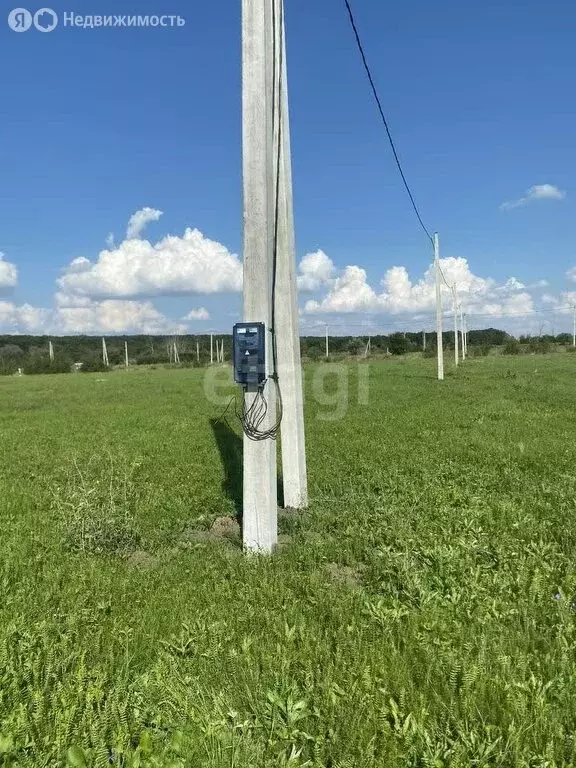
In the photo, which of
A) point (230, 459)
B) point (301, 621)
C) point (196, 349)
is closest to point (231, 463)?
point (230, 459)

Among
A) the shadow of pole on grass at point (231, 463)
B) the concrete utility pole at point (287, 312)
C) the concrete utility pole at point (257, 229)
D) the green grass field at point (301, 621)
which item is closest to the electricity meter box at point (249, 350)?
the concrete utility pole at point (257, 229)

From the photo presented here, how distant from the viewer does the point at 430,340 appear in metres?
61.8

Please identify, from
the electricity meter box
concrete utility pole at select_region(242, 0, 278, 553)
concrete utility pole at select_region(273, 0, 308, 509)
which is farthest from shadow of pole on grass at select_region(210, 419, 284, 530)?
the electricity meter box

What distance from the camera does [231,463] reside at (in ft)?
27.0

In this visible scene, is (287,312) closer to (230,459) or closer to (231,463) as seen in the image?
(231,463)

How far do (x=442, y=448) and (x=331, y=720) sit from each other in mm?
6468

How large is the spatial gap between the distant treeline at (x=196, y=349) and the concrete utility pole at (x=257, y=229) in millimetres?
41834

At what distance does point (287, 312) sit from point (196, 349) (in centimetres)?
5867

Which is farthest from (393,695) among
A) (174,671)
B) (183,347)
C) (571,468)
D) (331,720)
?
(183,347)

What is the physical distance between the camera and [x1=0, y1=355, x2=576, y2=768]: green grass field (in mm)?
2385

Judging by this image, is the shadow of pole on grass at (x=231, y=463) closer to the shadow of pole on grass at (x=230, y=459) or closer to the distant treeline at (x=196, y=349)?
the shadow of pole on grass at (x=230, y=459)

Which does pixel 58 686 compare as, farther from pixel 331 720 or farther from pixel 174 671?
pixel 331 720

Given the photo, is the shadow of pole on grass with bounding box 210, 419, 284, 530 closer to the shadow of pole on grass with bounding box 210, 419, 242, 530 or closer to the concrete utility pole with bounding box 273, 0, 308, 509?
the shadow of pole on grass with bounding box 210, 419, 242, 530

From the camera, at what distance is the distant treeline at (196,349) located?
4938 centimetres
